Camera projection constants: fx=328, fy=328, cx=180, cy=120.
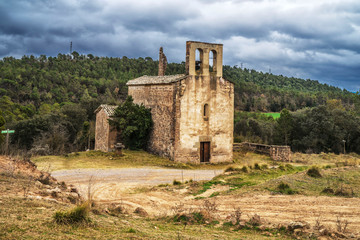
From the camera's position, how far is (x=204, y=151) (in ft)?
72.8

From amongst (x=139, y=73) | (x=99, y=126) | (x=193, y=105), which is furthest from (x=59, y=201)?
(x=139, y=73)

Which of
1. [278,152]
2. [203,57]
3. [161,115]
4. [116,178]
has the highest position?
[203,57]

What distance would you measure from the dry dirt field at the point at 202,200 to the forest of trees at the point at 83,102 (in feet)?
25.7

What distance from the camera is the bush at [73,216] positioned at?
6707mm

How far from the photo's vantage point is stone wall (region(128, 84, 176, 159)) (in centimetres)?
2166

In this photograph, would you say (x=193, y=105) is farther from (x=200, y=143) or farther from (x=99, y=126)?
(x=99, y=126)

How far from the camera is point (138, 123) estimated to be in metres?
23.4

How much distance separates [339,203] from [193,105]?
42.2ft

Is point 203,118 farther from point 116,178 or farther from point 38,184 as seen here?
point 38,184

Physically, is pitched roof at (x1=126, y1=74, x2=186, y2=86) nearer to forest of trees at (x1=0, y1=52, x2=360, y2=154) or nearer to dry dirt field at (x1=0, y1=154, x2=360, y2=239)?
dry dirt field at (x1=0, y1=154, x2=360, y2=239)

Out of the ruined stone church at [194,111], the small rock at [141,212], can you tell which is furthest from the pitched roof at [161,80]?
the small rock at [141,212]

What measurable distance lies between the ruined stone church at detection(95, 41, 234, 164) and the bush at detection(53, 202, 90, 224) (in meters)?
14.2

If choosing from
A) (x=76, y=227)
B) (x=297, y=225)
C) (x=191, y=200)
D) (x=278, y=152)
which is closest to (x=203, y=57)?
(x=278, y=152)

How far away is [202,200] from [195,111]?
10682 millimetres
